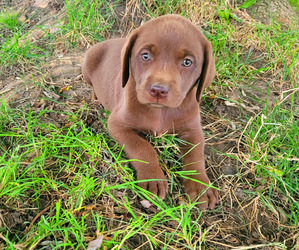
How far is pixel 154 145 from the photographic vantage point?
10.6ft

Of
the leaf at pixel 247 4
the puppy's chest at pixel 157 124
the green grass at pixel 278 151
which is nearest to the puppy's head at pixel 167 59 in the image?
the puppy's chest at pixel 157 124

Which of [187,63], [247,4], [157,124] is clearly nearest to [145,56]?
[187,63]

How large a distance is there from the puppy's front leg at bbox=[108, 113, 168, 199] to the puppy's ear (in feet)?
1.44

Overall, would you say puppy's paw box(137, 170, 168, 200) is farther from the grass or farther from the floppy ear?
the floppy ear

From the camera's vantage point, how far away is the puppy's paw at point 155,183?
2.68 metres

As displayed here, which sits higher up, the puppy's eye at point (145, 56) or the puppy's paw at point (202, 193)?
the puppy's eye at point (145, 56)

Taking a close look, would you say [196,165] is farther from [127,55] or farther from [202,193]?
[127,55]

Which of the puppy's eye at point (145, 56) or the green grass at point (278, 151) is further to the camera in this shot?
the green grass at point (278, 151)

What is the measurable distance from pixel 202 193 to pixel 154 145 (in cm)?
73

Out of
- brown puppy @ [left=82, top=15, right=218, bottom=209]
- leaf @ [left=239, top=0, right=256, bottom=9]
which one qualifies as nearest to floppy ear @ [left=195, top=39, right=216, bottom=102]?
brown puppy @ [left=82, top=15, right=218, bottom=209]

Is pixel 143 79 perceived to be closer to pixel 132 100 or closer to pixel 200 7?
pixel 132 100

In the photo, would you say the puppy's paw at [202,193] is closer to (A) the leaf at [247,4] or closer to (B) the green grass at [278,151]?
(B) the green grass at [278,151]

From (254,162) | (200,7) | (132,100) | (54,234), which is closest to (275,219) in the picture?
(254,162)

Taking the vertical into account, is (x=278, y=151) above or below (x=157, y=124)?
below
